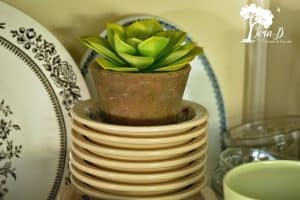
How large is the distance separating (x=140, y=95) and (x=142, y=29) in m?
0.07

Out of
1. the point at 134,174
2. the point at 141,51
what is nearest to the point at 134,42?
the point at 141,51

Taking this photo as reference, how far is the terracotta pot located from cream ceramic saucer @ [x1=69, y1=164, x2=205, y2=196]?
5 centimetres

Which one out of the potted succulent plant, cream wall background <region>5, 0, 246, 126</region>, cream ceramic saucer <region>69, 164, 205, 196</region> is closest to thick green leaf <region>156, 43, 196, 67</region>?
the potted succulent plant

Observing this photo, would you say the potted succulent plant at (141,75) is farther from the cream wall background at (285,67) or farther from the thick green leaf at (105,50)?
the cream wall background at (285,67)

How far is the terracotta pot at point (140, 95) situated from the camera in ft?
1.40

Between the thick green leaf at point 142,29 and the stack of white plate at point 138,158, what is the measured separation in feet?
0.28

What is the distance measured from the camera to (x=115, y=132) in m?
0.43

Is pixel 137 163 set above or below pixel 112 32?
below

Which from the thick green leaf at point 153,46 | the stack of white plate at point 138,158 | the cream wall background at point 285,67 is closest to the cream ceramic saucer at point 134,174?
the stack of white plate at point 138,158

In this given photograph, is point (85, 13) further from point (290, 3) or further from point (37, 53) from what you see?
point (290, 3)

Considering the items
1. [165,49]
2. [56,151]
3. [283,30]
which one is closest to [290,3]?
[283,30]

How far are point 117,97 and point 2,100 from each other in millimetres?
205

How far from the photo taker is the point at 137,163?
430 mm
